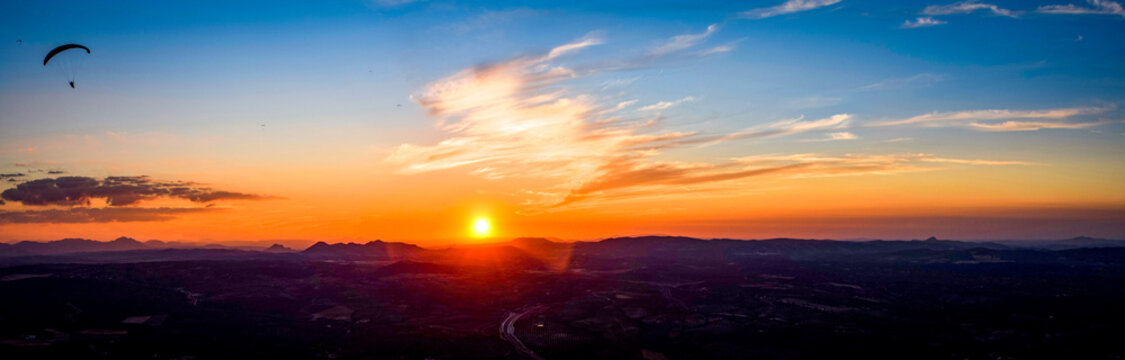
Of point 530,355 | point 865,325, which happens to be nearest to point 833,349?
point 865,325

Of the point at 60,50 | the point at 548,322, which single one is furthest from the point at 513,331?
the point at 60,50

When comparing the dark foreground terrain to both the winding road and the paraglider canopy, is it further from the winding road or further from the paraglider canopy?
the paraglider canopy

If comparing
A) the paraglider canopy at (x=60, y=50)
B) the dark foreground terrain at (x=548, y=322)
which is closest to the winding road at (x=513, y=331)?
the dark foreground terrain at (x=548, y=322)

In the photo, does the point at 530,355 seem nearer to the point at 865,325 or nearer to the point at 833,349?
the point at 833,349

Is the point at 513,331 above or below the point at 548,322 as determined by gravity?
below

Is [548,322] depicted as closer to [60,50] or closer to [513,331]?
[513,331]

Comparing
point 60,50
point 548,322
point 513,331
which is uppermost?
point 60,50

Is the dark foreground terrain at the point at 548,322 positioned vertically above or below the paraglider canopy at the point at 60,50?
below

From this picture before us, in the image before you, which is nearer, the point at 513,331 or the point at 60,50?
the point at 60,50

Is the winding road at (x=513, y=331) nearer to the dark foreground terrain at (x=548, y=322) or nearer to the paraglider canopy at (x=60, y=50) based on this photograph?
the dark foreground terrain at (x=548, y=322)

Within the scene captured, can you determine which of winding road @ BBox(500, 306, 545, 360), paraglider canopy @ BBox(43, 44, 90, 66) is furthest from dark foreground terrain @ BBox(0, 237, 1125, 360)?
paraglider canopy @ BBox(43, 44, 90, 66)

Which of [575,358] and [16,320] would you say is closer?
[575,358]
